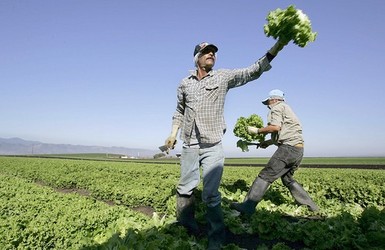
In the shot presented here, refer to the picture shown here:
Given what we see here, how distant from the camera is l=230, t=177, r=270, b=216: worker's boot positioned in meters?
5.64

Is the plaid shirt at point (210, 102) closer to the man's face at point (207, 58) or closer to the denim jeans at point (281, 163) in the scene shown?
the man's face at point (207, 58)

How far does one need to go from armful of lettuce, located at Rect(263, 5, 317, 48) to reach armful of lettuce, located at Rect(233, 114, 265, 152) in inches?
141

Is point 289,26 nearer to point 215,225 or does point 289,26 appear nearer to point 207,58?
point 207,58

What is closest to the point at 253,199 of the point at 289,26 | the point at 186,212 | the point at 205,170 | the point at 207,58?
the point at 186,212


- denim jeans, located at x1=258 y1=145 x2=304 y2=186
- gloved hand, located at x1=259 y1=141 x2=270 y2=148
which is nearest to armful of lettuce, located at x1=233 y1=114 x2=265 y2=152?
gloved hand, located at x1=259 y1=141 x2=270 y2=148

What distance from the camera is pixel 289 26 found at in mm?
3682

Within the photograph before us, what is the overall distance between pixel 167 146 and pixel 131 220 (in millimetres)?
1112

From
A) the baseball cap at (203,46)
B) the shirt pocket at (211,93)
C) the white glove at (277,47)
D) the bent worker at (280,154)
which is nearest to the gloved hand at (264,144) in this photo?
the bent worker at (280,154)

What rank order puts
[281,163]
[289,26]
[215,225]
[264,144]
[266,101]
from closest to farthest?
[289,26] < [215,225] < [281,163] < [266,101] < [264,144]

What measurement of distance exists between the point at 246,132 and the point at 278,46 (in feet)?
12.5

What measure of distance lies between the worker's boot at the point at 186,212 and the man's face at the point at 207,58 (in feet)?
5.86

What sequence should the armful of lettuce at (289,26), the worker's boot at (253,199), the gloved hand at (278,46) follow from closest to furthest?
the armful of lettuce at (289,26) < the gloved hand at (278,46) < the worker's boot at (253,199)

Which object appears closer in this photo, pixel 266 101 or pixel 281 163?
pixel 281 163

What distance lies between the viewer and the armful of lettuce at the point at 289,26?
3.68 metres
